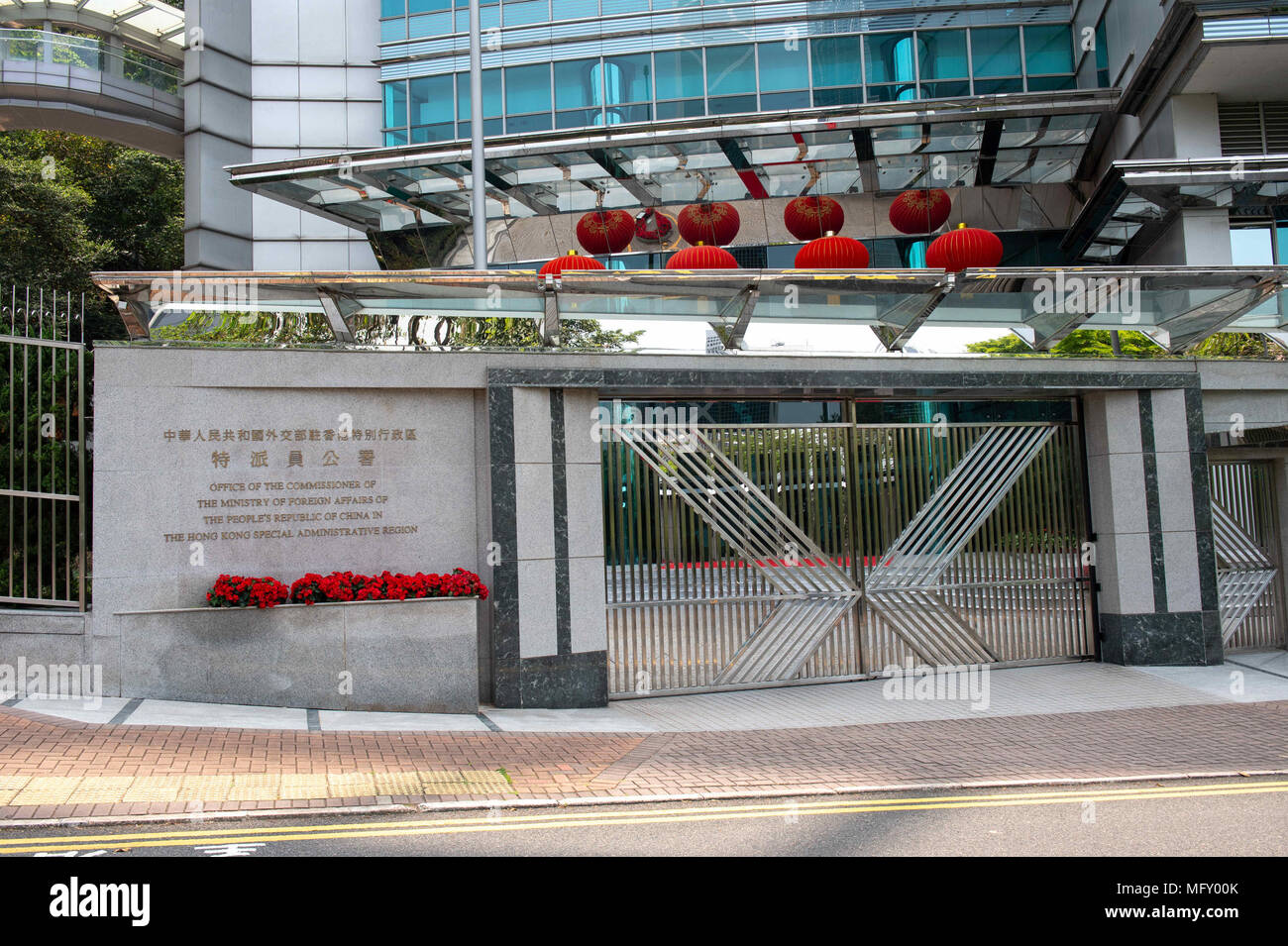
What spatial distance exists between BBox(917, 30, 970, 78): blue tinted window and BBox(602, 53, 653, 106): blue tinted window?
19.8 feet

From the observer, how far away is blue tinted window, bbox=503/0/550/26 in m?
23.8

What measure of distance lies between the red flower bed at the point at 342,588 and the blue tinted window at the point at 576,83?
627 inches

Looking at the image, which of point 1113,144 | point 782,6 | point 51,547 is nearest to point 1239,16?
point 1113,144

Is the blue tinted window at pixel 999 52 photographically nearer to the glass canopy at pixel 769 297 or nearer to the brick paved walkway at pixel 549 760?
the glass canopy at pixel 769 297

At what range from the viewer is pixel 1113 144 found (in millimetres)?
20641

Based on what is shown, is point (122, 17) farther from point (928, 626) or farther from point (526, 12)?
point (928, 626)

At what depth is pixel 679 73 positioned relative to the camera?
2292 centimetres

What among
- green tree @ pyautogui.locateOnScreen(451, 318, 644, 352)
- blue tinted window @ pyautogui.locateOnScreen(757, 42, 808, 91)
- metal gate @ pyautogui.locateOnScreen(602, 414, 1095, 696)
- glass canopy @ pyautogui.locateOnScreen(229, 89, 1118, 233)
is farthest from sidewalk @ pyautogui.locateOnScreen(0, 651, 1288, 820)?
blue tinted window @ pyautogui.locateOnScreen(757, 42, 808, 91)

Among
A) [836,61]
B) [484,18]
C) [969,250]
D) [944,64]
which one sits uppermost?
[484,18]

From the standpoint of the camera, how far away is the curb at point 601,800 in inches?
239

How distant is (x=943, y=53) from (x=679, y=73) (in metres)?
5.83

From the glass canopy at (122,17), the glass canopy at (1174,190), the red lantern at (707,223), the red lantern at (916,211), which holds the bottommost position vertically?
the red lantern at (707,223)

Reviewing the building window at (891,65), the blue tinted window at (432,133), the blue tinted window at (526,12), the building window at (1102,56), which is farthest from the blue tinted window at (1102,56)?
the blue tinted window at (432,133)

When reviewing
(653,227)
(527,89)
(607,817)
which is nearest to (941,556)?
(607,817)
